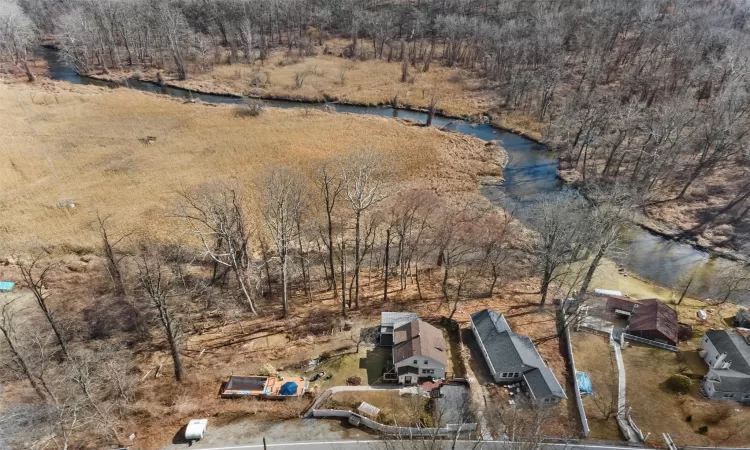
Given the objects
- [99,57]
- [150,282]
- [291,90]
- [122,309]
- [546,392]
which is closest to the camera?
[150,282]

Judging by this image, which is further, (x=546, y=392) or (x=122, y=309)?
(x=122, y=309)

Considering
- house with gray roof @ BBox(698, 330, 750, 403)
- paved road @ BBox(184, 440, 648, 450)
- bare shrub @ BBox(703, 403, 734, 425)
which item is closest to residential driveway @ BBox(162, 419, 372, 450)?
paved road @ BBox(184, 440, 648, 450)

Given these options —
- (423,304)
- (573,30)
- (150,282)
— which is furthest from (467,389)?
(573,30)

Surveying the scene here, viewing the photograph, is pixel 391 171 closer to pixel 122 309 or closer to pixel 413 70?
pixel 122 309

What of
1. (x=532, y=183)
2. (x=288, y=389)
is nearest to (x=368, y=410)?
(x=288, y=389)

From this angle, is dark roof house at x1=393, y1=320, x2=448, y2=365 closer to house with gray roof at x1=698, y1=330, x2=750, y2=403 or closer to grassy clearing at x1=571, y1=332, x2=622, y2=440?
grassy clearing at x1=571, y1=332, x2=622, y2=440

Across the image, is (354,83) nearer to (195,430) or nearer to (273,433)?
(273,433)
